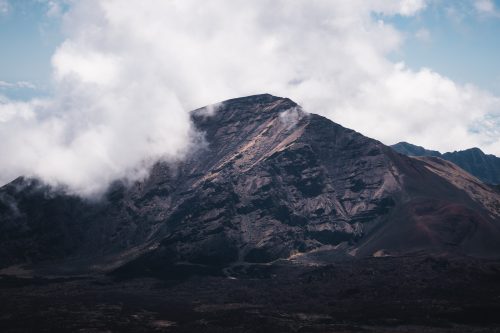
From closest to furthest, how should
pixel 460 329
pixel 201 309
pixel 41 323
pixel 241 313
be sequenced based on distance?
pixel 460 329
pixel 41 323
pixel 241 313
pixel 201 309

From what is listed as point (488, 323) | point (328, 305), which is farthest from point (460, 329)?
point (328, 305)

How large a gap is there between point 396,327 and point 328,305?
3423 cm

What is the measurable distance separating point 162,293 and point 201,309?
36680mm

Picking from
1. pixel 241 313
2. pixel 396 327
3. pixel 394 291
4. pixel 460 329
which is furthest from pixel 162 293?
pixel 460 329

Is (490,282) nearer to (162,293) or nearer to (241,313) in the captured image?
(241,313)

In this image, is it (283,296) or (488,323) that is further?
(283,296)

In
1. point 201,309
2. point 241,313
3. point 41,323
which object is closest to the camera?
point 41,323

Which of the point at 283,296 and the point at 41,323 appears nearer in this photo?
the point at 41,323

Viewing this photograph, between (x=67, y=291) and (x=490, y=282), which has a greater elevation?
(x=67, y=291)

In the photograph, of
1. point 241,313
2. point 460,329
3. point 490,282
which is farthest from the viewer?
point 490,282

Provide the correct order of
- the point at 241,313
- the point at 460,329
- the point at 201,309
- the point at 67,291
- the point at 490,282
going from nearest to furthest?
1. the point at 460,329
2. the point at 241,313
3. the point at 201,309
4. the point at 490,282
5. the point at 67,291

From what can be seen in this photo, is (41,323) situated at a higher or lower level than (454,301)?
higher

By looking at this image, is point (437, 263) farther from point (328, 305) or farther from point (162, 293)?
point (162, 293)

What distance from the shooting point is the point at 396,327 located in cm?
13162
